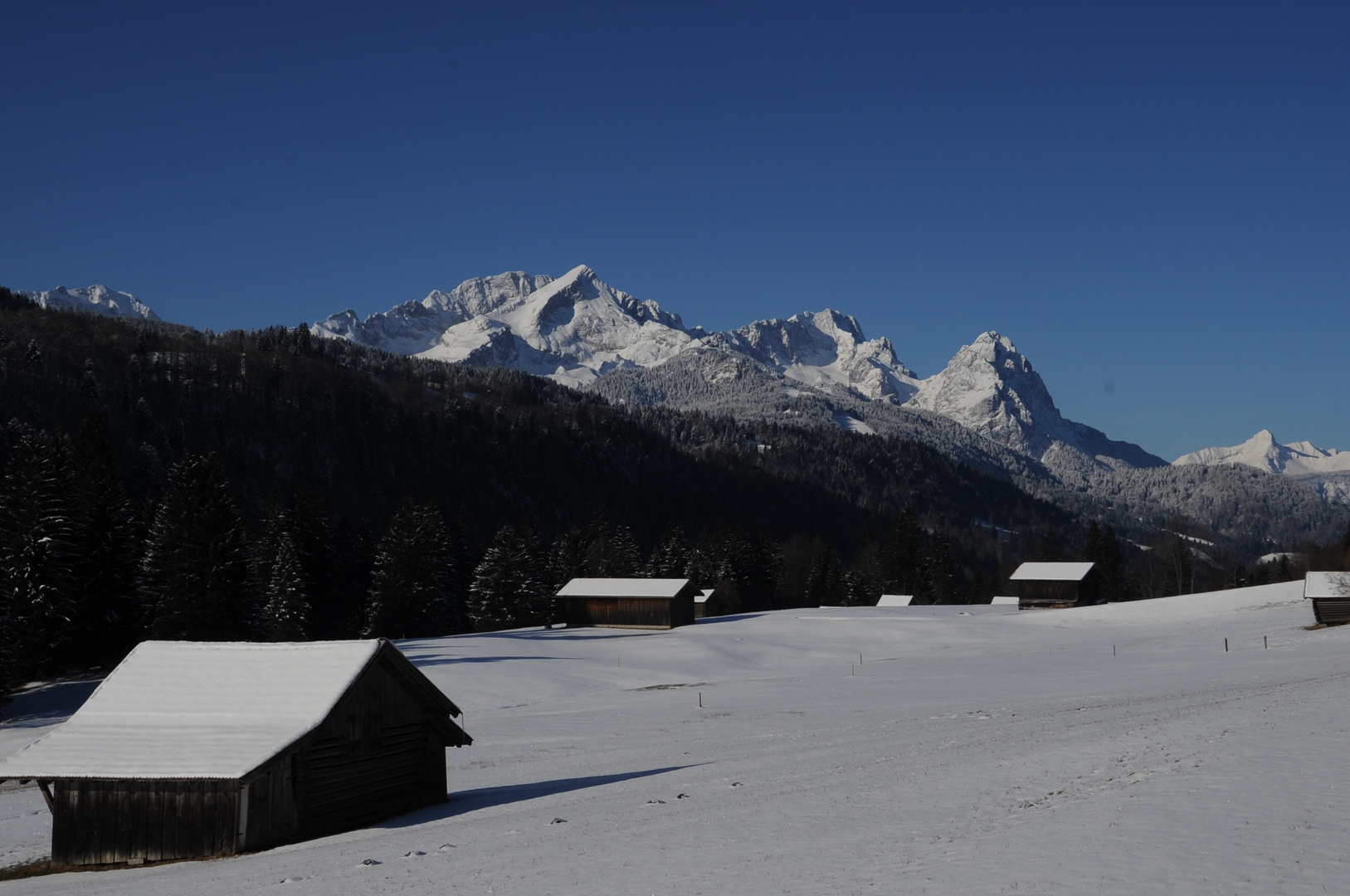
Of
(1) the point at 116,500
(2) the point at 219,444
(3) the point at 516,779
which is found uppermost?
(2) the point at 219,444

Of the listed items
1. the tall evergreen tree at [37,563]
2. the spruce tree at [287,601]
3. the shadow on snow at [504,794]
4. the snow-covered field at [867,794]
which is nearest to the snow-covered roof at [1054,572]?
the snow-covered field at [867,794]

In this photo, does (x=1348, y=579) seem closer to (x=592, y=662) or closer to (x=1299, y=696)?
(x=1299, y=696)

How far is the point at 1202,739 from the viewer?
82.9 feet

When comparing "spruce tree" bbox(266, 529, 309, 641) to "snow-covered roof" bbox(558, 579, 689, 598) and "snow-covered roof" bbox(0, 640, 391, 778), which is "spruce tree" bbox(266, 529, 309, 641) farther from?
"snow-covered roof" bbox(0, 640, 391, 778)

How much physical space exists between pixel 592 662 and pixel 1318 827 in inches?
2031

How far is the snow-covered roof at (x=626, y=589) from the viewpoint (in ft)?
287

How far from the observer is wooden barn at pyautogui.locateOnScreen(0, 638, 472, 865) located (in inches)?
883

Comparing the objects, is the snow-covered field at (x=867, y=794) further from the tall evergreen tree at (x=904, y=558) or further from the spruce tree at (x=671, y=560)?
the tall evergreen tree at (x=904, y=558)

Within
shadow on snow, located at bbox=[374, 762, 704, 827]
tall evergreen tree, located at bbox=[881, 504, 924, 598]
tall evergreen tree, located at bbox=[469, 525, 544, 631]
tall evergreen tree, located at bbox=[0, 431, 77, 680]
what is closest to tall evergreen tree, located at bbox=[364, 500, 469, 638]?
tall evergreen tree, located at bbox=[469, 525, 544, 631]

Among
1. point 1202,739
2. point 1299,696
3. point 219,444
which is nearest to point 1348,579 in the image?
point 1299,696

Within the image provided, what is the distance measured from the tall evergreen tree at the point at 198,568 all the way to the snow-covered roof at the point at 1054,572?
79.7 m

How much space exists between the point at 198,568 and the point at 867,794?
44.4 m

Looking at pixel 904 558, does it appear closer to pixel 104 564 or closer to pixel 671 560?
pixel 671 560

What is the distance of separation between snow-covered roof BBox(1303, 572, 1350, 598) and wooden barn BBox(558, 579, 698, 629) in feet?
150
